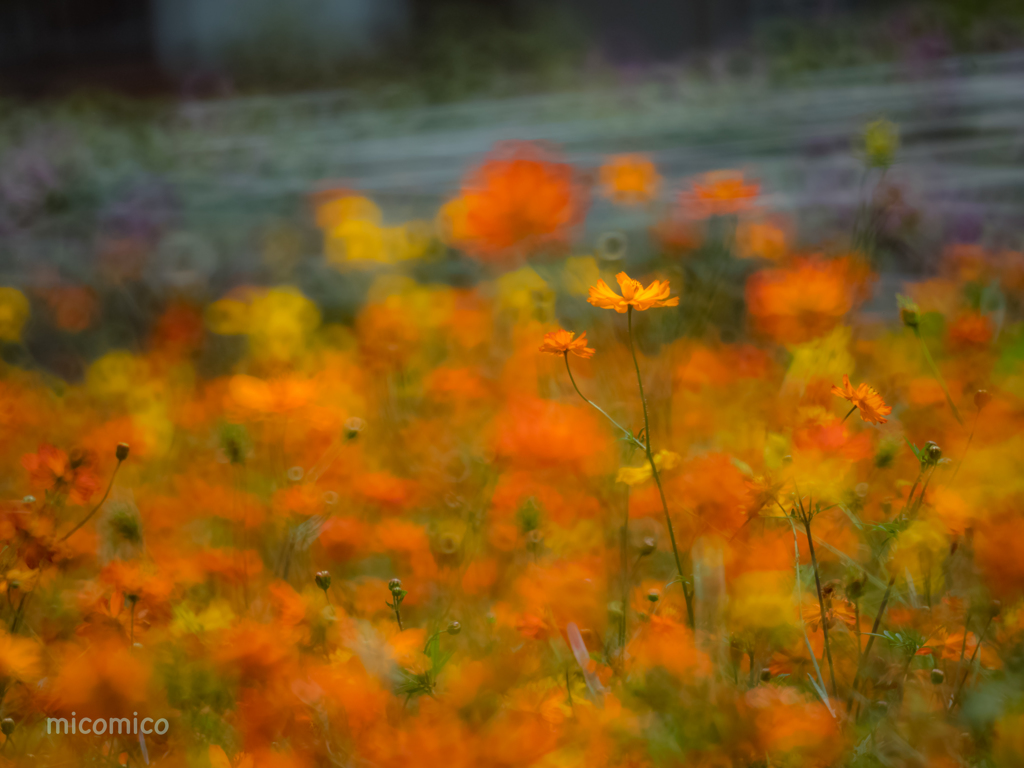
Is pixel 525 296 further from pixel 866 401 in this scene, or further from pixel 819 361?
pixel 866 401

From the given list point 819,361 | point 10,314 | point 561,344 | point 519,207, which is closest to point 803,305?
point 819,361

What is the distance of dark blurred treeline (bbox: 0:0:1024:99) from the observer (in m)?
2.93

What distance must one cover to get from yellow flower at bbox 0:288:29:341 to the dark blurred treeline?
7.32ft

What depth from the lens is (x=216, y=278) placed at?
1.85 meters

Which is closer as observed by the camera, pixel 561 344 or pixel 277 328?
pixel 561 344

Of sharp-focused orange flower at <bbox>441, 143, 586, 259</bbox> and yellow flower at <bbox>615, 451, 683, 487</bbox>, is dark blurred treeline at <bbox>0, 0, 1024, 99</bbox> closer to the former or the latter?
sharp-focused orange flower at <bbox>441, 143, 586, 259</bbox>

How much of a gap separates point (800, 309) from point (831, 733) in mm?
542

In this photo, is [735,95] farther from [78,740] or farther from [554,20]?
[78,740]

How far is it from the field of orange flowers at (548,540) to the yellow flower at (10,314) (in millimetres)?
16

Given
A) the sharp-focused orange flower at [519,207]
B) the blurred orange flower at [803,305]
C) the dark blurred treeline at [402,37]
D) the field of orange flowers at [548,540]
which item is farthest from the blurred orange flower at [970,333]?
the dark blurred treeline at [402,37]

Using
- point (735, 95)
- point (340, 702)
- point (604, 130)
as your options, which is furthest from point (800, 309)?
point (735, 95)

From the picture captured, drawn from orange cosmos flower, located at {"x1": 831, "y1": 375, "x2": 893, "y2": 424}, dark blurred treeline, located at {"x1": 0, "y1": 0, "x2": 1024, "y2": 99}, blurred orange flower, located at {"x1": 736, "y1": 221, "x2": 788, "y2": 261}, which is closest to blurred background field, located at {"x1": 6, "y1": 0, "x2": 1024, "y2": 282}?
dark blurred treeline, located at {"x1": 0, "y1": 0, "x2": 1024, "y2": 99}

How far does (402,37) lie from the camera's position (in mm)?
3828

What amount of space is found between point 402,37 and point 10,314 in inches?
121
